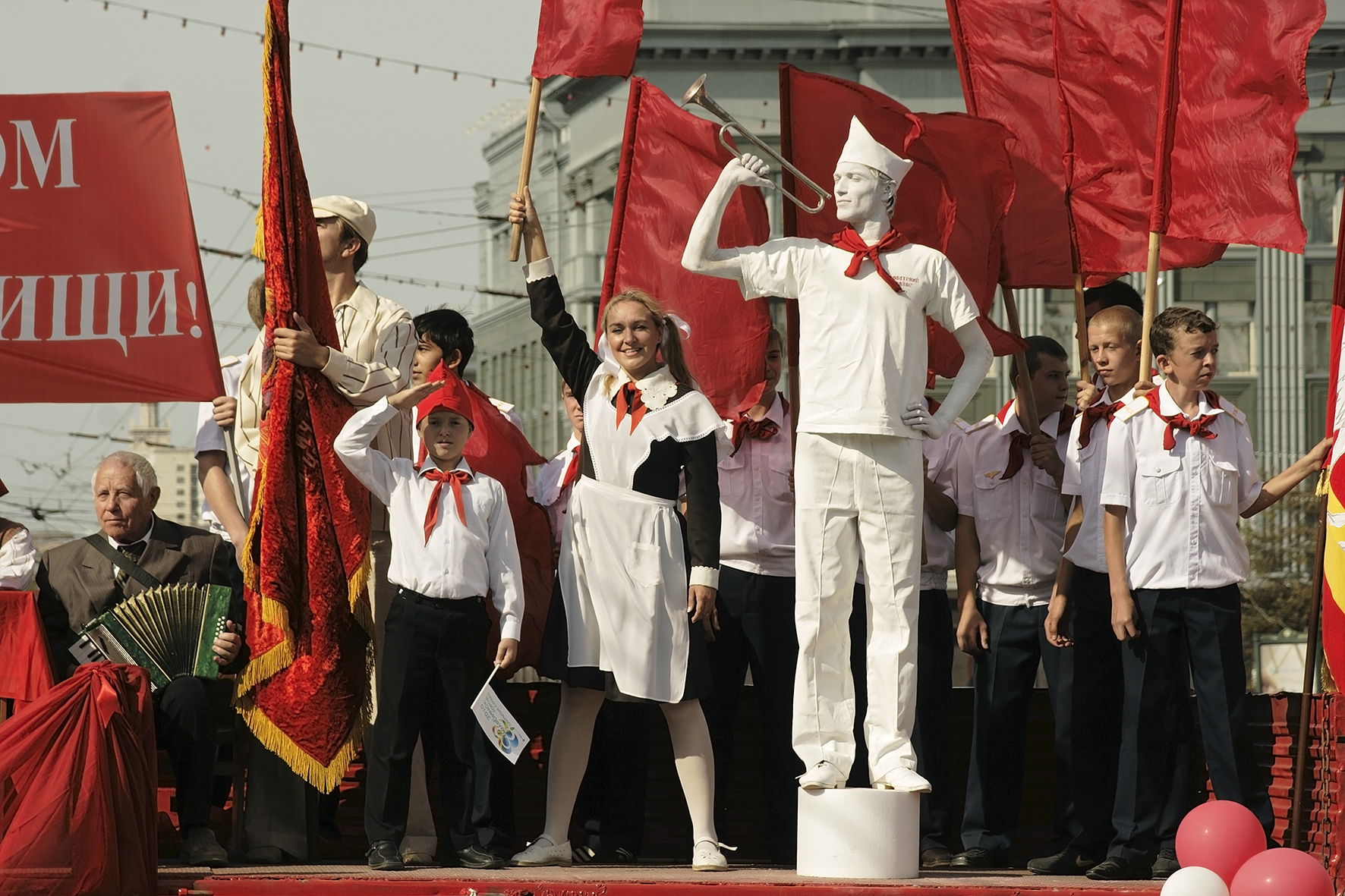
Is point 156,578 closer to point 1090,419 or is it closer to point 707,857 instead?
point 707,857

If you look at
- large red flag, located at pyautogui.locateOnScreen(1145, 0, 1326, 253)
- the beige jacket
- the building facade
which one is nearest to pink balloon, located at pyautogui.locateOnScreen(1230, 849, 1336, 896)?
large red flag, located at pyautogui.locateOnScreen(1145, 0, 1326, 253)

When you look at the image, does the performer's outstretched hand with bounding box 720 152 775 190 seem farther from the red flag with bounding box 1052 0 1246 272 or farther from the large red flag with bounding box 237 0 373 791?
the red flag with bounding box 1052 0 1246 272

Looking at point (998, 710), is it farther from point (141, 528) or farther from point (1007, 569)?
point (141, 528)

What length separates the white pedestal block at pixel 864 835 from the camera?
19.5 ft

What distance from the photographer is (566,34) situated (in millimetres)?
7531

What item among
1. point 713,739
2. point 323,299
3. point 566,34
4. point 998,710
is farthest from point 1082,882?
point 566,34

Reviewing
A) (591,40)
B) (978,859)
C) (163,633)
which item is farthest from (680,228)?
(978,859)

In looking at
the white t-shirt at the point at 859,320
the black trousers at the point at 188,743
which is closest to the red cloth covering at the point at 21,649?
the black trousers at the point at 188,743

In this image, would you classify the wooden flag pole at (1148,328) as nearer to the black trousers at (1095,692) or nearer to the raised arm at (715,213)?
the black trousers at (1095,692)

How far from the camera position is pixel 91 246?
7637mm

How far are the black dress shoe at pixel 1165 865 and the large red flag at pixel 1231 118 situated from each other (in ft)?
7.75

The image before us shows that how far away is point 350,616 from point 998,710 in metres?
2.42

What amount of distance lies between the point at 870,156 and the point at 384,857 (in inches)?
112

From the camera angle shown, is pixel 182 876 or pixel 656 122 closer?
pixel 182 876
